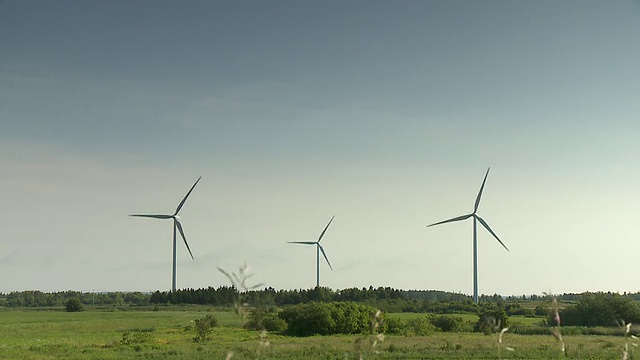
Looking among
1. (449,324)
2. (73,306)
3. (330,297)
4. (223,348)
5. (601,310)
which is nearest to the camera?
(223,348)

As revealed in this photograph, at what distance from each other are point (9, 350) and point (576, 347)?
42363 mm

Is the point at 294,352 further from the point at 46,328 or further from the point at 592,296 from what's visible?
the point at 592,296

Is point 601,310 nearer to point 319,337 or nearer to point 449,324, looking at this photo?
point 449,324

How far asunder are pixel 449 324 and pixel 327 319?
55.4ft

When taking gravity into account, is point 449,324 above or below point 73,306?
below

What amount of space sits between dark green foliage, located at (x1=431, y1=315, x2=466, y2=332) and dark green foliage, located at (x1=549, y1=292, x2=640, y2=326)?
757 inches

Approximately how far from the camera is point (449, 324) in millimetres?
87625

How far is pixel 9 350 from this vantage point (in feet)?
175

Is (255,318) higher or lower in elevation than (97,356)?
higher

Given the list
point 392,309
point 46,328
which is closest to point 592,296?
point 392,309

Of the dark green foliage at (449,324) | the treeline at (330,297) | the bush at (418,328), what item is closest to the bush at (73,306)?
the treeline at (330,297)

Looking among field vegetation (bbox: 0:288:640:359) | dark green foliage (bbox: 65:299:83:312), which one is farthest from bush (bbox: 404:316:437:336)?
→ dark green foliage (bbox: 65:299:83:312)

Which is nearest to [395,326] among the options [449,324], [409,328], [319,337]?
[409,328]

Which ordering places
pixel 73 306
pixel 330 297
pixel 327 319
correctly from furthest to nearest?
pixel 330 297 → pixel 73 306 → pixel 327 319
